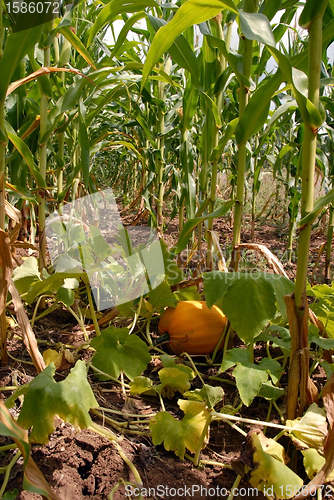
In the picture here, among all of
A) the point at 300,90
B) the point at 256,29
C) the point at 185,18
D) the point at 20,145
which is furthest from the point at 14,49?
the point at 300,90

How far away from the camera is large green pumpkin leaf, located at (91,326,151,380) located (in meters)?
1.03

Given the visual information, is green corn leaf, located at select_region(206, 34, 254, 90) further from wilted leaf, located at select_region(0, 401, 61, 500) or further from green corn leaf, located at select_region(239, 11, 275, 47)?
wilted leaf, located at select_region(0, 401, 61, 500)

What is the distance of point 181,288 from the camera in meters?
1.45

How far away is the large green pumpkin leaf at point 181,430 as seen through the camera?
83 centimetres

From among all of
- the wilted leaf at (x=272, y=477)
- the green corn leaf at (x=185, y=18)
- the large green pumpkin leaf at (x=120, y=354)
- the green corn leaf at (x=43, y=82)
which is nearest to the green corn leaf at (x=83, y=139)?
the green corn leaf at (x=43, y=82)

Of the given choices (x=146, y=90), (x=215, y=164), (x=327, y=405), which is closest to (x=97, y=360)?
(x=327, y=405)

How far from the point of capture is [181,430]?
33.4 inches

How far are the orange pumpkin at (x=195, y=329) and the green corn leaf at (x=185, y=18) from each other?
887 millimetres

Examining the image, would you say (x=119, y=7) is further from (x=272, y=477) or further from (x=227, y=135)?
(x=272, y=477)

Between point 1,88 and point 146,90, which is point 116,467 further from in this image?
point 146,90

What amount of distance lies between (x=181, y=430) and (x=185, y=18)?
Answer: 1.00 meters

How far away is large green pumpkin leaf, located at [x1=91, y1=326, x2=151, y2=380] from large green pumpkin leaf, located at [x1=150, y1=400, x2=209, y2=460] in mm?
186

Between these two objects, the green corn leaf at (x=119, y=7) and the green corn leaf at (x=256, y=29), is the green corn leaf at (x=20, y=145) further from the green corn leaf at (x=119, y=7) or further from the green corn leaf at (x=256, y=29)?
the green corn leaf at (x=256, y=29)

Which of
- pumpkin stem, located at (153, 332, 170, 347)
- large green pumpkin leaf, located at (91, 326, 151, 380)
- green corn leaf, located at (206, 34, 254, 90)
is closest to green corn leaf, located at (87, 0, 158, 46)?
green corn leaf, located at (206, 34, 254, 90)
